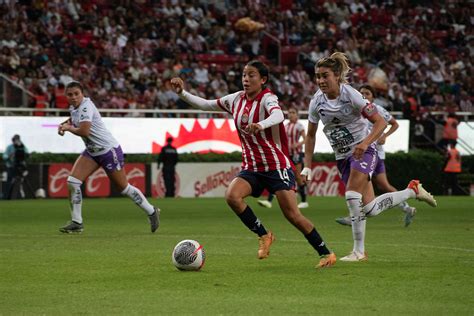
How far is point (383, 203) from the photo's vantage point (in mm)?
12242

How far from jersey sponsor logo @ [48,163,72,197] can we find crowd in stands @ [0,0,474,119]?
6.47 feet

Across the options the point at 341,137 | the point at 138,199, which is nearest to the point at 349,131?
the point at 341,137

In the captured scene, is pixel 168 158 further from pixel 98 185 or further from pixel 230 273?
pixel 230 273

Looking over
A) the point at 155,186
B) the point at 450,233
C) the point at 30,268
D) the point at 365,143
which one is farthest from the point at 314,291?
the point at 155,186

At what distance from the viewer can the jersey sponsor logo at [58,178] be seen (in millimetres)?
32219

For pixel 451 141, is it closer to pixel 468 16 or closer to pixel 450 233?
pixel 468 16

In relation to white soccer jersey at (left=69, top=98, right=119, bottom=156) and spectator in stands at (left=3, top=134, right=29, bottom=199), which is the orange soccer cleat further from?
spectator in stands at (left=3, top=134, right=29, bottom=199)

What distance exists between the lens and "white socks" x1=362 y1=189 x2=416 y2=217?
12070 mm

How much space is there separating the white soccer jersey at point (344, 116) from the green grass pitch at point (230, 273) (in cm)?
135

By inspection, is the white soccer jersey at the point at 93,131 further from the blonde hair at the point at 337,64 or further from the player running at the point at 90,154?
the blonde hair at the point at 337,64

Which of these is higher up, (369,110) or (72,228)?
(369,110)

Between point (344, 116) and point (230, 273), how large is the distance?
253 cm

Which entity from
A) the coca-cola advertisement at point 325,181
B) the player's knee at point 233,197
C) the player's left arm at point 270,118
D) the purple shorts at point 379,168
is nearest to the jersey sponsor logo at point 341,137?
the player's left arm at point 270,118

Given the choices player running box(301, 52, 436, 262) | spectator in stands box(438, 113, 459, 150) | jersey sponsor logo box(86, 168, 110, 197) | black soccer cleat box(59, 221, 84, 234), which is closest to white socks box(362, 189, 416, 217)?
player running box(301, 52, 436, 262)
